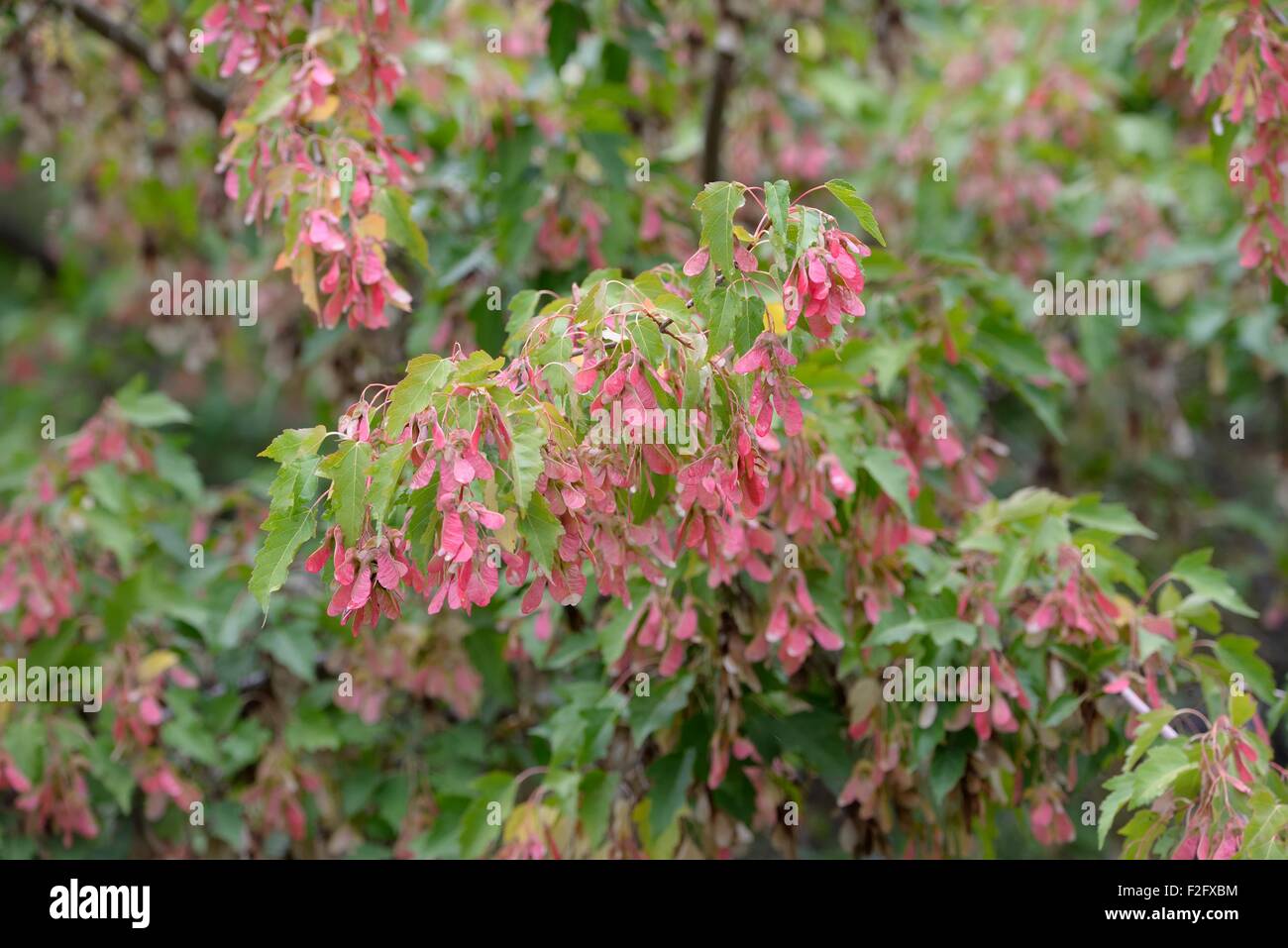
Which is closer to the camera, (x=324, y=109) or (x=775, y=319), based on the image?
(x=775, y=319)

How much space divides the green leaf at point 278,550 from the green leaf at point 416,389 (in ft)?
0.84

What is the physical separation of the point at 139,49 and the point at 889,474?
9.85 feet

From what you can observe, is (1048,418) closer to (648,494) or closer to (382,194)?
(648,494)

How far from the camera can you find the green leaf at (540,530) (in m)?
2.26

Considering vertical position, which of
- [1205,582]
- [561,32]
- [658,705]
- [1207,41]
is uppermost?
[561,32]

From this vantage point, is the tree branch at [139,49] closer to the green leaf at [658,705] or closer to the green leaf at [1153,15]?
the green leaf at [658,705]

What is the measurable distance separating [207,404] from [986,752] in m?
6.03

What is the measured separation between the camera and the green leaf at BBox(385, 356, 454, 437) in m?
2.30

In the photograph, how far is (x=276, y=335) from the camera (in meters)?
4.71

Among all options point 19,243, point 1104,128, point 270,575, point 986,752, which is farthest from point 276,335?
point 19,243

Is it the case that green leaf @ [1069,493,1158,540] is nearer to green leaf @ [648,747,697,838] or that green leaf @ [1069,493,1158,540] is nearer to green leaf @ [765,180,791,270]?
green leaf @ [648,747,697,838]

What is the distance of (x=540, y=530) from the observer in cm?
227

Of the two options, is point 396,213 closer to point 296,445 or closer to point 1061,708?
point 296,445

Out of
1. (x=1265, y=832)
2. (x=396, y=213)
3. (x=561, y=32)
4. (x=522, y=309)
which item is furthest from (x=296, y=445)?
(x=561, y=32)
